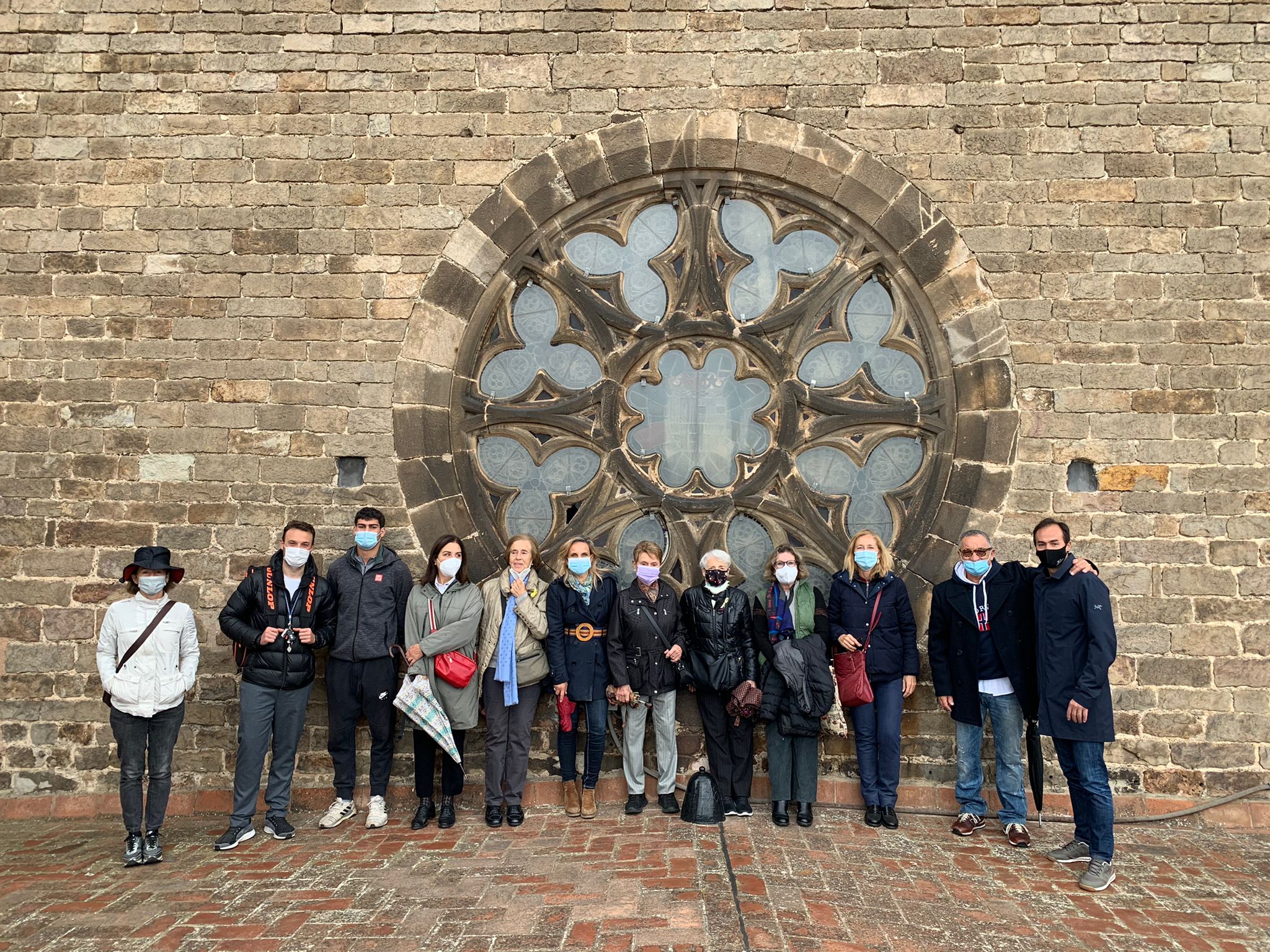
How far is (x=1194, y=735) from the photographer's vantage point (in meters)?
5.41

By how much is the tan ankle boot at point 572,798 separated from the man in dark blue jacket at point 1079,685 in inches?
112

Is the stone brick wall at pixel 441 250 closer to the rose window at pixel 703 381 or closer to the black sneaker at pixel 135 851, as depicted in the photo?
the rose window at pixel 703 381

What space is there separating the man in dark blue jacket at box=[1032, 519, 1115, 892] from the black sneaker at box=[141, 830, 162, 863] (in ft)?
16.5

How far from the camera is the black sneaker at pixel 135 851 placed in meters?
4.60

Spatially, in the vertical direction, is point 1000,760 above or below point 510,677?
below

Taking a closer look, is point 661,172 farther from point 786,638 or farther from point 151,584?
point 151,584

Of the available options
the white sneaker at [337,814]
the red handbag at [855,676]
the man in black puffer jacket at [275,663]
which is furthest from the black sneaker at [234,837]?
the red handbag at [855,676]

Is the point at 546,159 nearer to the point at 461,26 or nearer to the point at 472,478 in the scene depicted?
the point at 461,26

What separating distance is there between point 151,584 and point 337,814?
1825mm

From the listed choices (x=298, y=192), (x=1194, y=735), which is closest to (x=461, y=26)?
(x=298, y=192)

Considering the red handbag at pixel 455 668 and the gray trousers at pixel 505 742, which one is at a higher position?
the red handbag at pixel 455 668

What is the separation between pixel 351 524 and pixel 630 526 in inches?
77.2

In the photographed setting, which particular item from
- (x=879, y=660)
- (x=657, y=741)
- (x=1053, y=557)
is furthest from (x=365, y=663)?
(x=1053, y=557)

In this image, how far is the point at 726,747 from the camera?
5.30 meters
